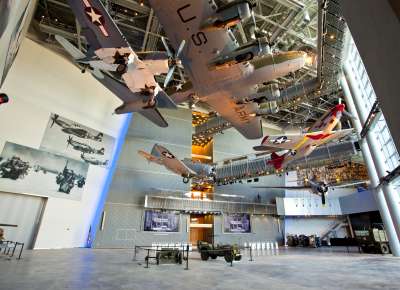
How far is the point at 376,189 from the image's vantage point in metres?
15.8

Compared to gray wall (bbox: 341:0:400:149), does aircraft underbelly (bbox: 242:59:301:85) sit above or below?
above

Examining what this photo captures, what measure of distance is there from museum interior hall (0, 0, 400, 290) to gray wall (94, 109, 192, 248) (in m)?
0.13

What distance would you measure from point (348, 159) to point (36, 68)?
1051 inches

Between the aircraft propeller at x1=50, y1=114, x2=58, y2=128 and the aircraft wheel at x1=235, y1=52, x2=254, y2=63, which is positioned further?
the aircraft propeller at x1=50, y1=114, x2=58, y2=128

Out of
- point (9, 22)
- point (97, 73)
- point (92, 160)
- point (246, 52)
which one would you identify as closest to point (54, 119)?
point (92, 160)

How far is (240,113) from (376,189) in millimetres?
11292

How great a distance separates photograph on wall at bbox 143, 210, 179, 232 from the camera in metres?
Result: 23.2

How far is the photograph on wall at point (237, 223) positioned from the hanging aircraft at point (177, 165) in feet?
22.3

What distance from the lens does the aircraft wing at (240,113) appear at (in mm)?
13031

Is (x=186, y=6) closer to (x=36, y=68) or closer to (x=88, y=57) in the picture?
(x=88, y=57)

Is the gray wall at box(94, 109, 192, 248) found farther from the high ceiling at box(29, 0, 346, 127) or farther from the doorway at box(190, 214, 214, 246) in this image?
the high ceiling at box(29, 0, 346, 127)

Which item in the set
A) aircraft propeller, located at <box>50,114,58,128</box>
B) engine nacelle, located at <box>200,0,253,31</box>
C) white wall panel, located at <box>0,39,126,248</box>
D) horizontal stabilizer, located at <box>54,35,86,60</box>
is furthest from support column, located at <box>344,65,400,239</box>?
aircraft propeller, located at <box>50,114,58,128</box>

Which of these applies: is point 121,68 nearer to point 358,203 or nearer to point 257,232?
point 257,232

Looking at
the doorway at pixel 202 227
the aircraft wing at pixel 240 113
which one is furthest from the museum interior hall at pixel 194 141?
the doorway at pixel 202 227
